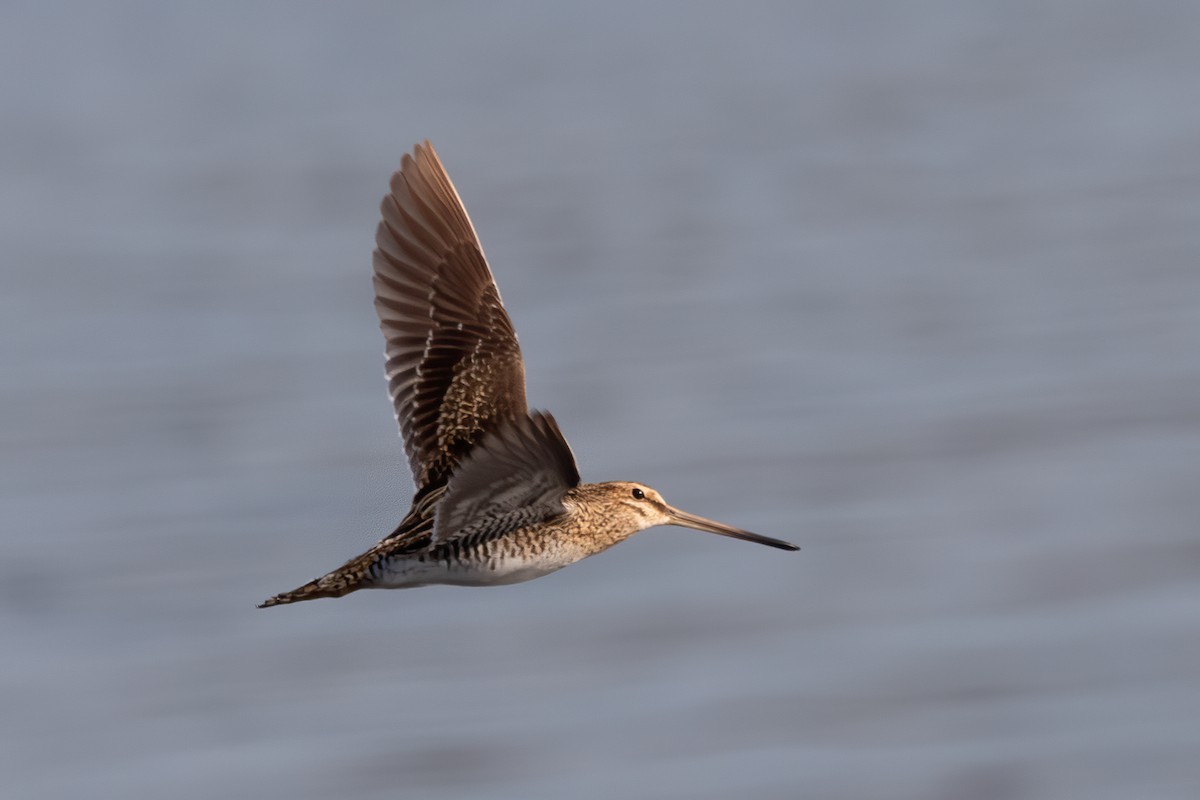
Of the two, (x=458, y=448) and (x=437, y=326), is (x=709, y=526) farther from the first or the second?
(x=437, y=326)

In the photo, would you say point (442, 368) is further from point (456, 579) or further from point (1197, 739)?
point (1197, 739)

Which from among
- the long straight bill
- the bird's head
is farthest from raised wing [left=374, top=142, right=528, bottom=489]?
the long straight bill

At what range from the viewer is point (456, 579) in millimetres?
8422

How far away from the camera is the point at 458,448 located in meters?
8.96

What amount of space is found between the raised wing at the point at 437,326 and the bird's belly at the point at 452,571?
1.83 ft

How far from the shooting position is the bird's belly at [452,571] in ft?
27.4

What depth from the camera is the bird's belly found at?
27.4ft

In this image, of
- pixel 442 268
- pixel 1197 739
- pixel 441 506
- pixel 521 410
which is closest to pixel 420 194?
pixel 442 268

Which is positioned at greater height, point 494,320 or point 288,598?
point 494,320

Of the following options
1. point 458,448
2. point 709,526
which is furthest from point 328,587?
point 709,526

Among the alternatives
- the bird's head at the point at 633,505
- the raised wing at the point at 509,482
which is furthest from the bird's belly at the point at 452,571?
the bird's head at the point at 633,505

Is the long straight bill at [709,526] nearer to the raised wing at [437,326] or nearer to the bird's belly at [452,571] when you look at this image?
the raised wing at [437,326]

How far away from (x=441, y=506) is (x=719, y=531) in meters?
1.66

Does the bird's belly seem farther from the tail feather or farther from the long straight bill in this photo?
the long straight bill
